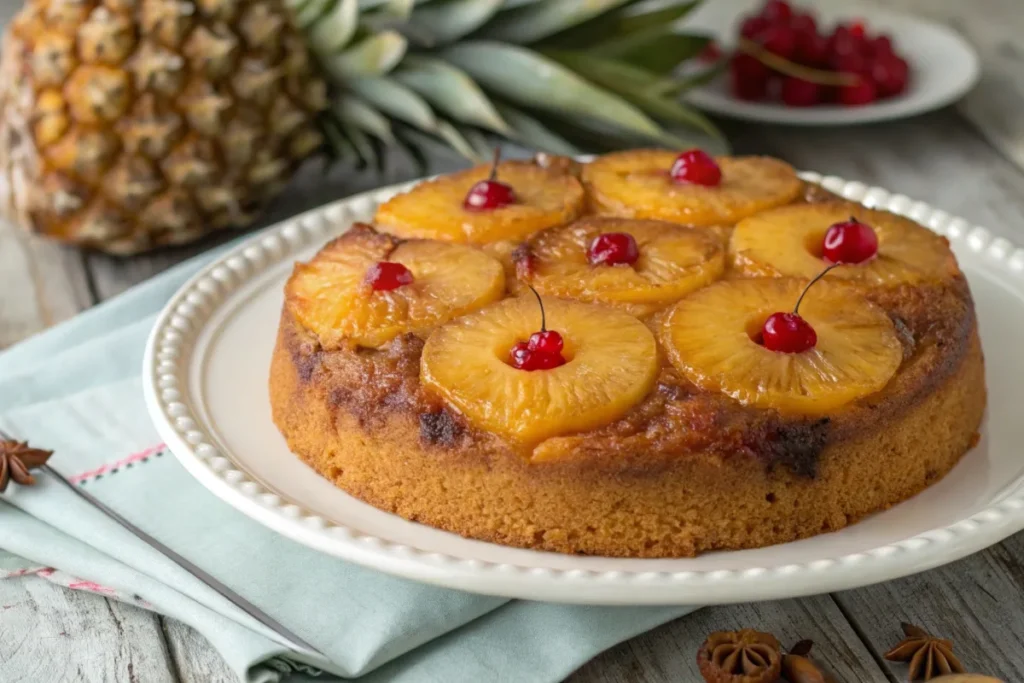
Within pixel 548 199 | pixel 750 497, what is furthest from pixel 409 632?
pixel 548 199

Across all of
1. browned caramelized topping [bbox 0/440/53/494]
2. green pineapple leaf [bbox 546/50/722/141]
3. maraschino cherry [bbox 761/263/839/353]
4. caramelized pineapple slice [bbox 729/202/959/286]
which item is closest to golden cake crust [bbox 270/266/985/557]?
maraschino cherry [bbox 761/263/839/353]

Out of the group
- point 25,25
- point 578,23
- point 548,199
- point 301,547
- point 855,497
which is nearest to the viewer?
point 855,497

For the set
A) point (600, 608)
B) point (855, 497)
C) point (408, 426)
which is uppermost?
point (408, 426)

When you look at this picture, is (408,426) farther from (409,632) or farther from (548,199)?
(548,199)

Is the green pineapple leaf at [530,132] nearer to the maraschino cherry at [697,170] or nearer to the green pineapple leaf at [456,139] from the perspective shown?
the green pineapple leaf at [456,139]

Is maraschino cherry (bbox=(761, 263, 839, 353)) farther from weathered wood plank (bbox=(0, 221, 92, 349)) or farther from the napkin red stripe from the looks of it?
weathered wood plank (bbox=(0, 221, 92, 349))

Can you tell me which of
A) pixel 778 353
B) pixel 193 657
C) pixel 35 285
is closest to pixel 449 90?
pixel 35 285

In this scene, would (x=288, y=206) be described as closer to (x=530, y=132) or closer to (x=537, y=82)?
(x=530, y=132)
